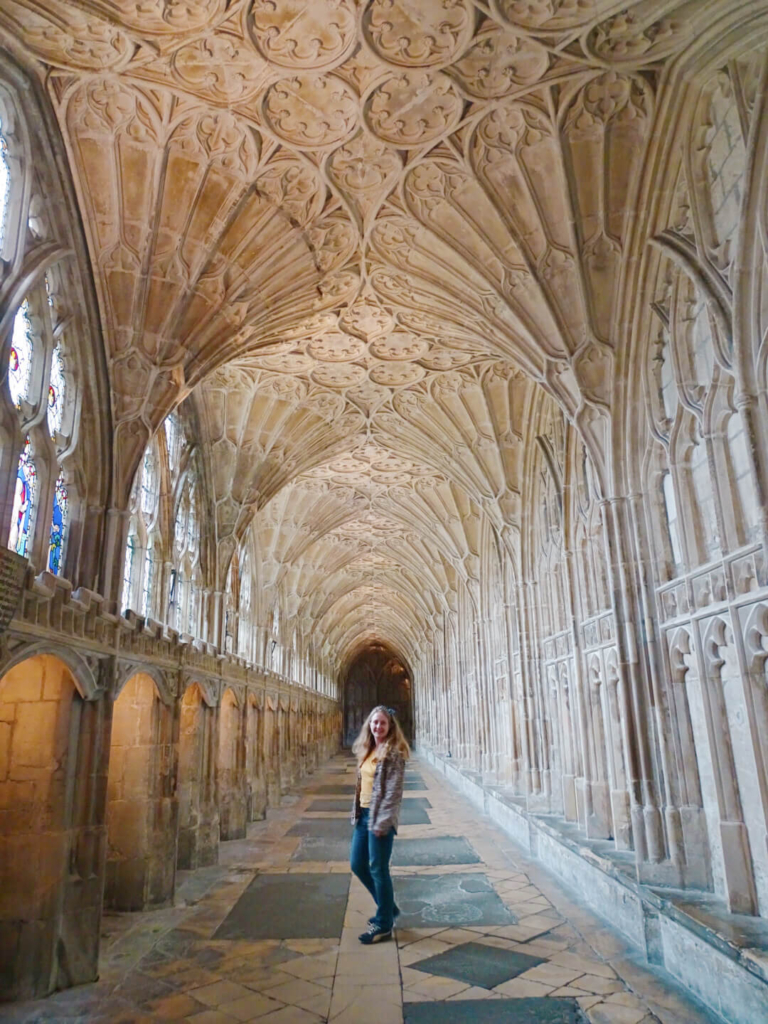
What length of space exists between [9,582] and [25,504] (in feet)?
4.84

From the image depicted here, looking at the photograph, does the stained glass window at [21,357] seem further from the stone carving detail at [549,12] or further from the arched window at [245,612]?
the arched window at [245,612]

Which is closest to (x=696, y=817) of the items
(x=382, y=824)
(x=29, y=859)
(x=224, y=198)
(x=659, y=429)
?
(x=382, y=824)

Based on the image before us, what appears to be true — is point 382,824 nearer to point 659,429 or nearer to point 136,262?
point 659,429

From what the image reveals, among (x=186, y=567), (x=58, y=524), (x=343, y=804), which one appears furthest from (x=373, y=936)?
(x=343, y=804)

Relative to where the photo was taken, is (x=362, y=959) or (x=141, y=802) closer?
(x=362, y=959)

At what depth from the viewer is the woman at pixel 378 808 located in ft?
18.4

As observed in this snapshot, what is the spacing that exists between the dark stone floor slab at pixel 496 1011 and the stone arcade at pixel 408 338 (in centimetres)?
97

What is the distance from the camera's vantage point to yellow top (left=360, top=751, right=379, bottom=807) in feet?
18.9

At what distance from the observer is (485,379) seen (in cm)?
1218

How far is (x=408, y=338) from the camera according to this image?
36.2ft

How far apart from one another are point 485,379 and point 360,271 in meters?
3.78

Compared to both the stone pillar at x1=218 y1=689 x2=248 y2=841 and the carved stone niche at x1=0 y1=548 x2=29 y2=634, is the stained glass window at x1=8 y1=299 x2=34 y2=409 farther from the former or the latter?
the stone pillar at x1=218 y1=689 x2=248 y2=841

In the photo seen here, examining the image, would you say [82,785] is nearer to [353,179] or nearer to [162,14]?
[162,14]

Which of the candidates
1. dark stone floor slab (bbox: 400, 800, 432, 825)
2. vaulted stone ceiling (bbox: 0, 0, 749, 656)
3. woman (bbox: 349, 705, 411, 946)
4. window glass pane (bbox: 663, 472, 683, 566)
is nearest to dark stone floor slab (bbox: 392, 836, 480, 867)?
dark stone floor slab (bbox: 400, 800, 432, 825)
